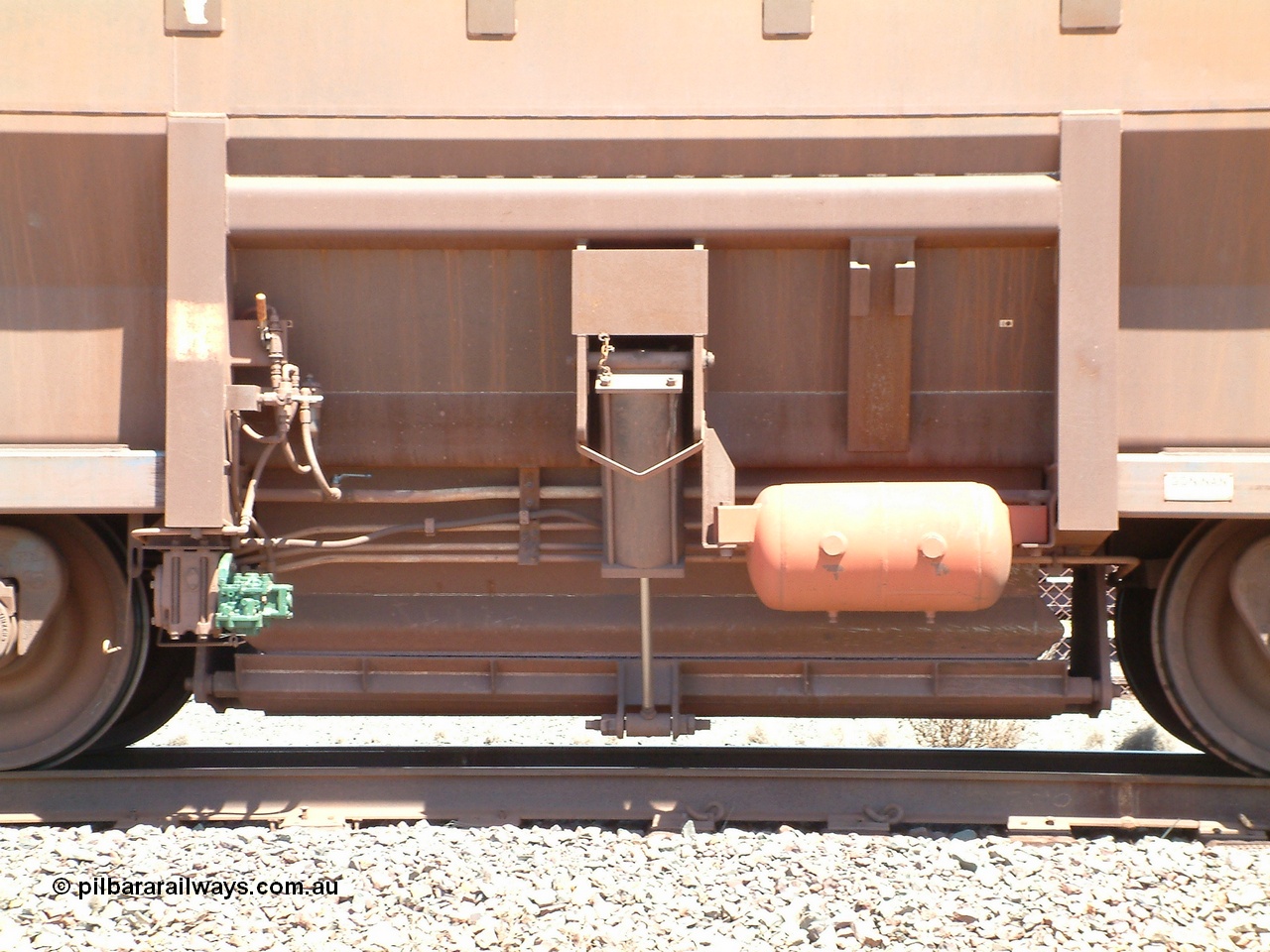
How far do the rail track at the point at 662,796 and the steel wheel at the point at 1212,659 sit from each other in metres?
0.21

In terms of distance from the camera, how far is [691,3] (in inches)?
180

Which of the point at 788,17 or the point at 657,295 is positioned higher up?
the point at 788,17

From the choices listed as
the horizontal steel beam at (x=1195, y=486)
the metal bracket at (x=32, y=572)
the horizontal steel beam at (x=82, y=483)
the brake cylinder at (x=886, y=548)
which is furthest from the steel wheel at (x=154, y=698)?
the horizontal steel beam at (x=1195, y=486)

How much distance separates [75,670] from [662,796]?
301 cm

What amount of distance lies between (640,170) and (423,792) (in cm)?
308

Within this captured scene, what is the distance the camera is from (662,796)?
201 inches

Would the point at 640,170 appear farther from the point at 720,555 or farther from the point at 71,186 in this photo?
the point at 71,186

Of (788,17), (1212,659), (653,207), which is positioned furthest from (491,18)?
(1212,659)

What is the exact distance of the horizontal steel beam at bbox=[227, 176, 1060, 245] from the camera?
4.52 meters

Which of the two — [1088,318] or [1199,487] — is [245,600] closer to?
[1088,318]

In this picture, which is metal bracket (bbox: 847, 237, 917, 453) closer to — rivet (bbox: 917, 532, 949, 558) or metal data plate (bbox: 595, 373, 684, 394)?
rivet (bbox: 917, 532, 949, 558)

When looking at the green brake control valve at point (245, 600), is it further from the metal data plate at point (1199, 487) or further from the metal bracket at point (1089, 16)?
the metal bracket at point (1089, 16)

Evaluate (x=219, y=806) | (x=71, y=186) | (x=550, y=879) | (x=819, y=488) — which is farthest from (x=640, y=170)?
(x=219, y=806)

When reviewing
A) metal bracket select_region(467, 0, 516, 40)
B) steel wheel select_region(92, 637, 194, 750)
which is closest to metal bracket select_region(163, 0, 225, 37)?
metal bracket select_region(467, 0, 516, 40)
